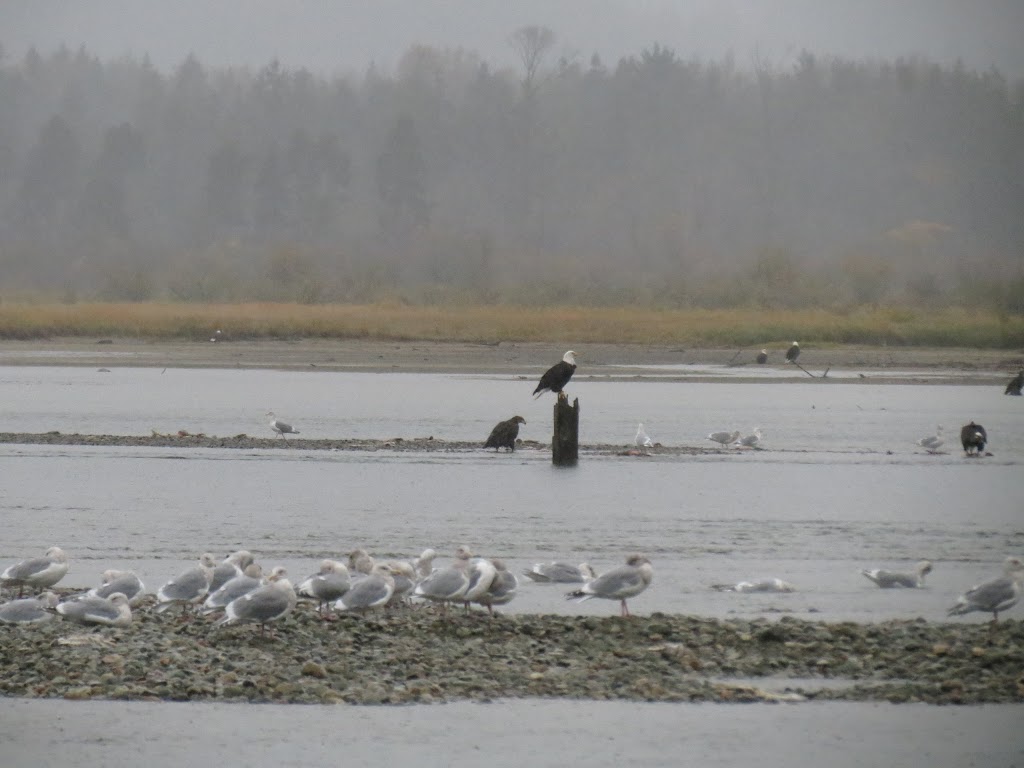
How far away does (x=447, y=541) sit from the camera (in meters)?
14.1

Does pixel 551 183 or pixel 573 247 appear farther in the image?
pixel 551 183

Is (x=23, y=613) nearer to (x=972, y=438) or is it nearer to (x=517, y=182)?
(x=972, y=438)

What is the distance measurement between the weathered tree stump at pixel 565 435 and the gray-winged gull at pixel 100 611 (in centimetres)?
1167

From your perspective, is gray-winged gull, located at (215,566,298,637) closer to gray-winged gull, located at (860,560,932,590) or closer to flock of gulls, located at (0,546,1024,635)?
flock of gulls, located at (0,546,1024,635)

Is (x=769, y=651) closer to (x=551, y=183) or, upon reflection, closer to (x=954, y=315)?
(x=954, y=315)

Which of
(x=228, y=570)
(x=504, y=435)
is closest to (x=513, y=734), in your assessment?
(x=228, y=570)

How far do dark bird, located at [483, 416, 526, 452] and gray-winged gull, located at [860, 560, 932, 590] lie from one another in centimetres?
1131

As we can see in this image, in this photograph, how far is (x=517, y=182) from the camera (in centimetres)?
9625

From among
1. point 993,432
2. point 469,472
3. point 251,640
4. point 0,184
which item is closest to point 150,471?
point 469,472

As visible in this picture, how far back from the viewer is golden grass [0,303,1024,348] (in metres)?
57.2

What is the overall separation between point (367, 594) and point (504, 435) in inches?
524

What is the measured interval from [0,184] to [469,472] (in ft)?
279

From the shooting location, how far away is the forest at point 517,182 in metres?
71.6

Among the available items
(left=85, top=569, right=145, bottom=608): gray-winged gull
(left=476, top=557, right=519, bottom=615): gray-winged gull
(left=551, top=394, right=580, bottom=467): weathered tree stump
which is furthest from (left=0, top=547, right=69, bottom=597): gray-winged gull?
(left=551, top=394, right=580, bottom=467): weathered tree stump
